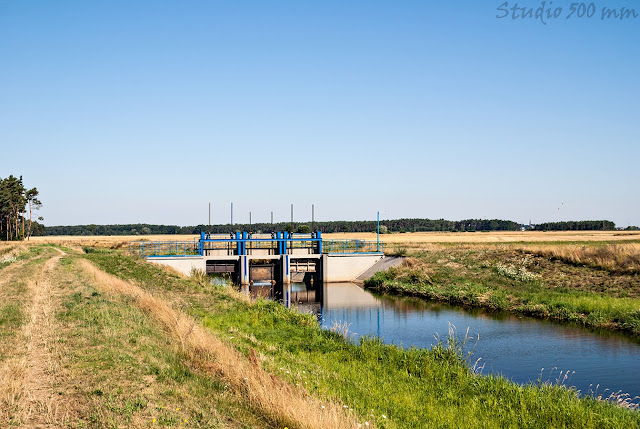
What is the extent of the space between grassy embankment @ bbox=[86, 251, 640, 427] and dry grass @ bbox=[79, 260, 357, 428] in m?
0.57

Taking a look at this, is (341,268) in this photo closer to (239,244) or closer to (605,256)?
(239,244)

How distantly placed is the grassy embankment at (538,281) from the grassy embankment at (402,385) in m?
14.9

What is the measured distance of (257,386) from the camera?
1027 centimetres

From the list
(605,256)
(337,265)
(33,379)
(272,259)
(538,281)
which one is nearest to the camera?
(33,379)

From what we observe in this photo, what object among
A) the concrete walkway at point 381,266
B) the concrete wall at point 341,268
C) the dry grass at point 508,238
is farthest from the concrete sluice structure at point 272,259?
the dry grass at point 508,238

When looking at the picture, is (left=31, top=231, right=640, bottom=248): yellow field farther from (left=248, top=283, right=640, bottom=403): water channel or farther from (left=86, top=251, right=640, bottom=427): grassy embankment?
(left=86, top=251, right=640, bottom=427): grassy embankment

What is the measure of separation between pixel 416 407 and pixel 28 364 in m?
8.40

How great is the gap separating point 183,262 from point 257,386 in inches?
1589

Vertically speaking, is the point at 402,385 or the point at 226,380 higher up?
the point at 226,380

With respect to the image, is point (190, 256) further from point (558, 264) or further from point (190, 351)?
point (190, 351)

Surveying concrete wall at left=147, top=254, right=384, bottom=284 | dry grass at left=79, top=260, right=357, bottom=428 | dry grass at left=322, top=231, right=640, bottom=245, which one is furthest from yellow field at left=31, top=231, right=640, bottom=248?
dry grass at left=79, top=260, right=357, bottom=428

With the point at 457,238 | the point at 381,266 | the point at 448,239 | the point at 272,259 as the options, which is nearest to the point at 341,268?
the point at 381,266

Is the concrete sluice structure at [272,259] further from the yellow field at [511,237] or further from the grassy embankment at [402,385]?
the yellow field at [511,237]

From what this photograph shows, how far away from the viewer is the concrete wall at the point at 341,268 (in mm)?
53469
